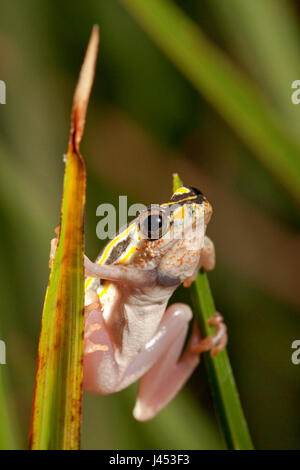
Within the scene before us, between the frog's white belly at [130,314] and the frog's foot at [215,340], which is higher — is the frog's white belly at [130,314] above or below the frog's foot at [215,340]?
above

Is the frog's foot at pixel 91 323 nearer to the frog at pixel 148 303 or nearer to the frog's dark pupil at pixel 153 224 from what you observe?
the frog at pixel 148 303

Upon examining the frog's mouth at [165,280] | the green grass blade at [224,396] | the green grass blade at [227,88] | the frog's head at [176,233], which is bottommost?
the green grass blade at [224,396]

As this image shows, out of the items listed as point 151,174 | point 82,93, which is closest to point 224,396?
point 82,93

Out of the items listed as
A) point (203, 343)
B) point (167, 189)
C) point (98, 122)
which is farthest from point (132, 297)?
point (98, 122)

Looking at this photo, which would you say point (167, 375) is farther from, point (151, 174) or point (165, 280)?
point (151, 174)

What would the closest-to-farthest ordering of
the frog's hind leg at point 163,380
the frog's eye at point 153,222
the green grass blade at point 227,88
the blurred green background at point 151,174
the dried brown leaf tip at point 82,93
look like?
the dried brown leaf tip at point 82,93 < the frog's eye at point 153,222 < the green grass blade at point 227,88 < the frog's hind leg at point 163,380 < the blurred green background at point 151,174

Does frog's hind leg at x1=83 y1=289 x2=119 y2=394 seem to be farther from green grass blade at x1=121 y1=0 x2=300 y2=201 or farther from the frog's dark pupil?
green grass blade at x1=121 y1=0 x2=300 y2=201

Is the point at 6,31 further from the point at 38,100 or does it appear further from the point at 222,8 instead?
the point at 222,8

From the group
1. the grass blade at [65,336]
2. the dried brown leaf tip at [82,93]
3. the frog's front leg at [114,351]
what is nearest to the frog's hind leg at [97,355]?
the frog's front leg at [114,351]
